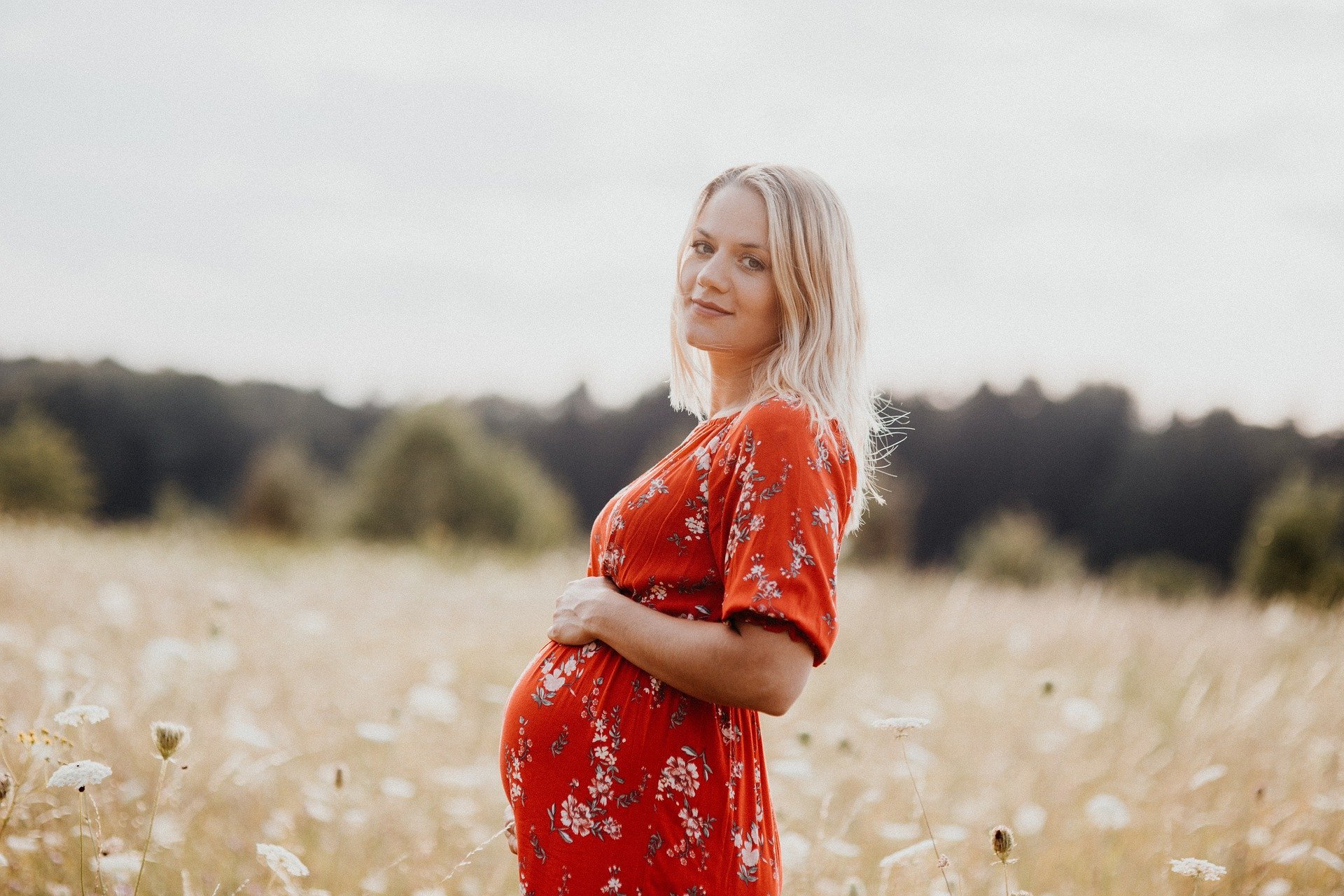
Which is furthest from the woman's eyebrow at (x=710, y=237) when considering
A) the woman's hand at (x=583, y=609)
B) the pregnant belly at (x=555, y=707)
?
the pregnant belly at (x=555, y=707)

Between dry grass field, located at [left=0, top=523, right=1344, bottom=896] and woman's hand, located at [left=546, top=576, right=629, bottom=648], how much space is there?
758mm

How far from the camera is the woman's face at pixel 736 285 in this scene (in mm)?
1563

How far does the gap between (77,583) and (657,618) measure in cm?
577

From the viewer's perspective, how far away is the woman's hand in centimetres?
A: 147

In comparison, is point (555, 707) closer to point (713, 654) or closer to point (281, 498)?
point (713, 654)

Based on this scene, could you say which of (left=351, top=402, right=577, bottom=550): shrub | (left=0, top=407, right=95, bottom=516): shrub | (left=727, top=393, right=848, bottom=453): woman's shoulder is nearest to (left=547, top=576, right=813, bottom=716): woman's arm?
(left=727, top=393, right=848, bottom=453): woman's shoulder

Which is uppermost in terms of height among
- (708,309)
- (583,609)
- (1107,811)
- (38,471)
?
(708,309)

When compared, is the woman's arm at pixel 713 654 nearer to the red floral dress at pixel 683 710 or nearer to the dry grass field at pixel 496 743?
the red floral dress at pixel 683 710

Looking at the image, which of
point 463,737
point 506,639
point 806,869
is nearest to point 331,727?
point 463,737

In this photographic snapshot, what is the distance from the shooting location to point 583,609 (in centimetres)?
150

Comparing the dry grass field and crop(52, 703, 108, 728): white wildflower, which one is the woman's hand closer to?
the dry grass field

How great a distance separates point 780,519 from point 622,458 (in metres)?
36.4

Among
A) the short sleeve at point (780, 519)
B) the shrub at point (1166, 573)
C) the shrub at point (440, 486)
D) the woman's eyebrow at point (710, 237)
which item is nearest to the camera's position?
the short sleeve at point (780, 519)

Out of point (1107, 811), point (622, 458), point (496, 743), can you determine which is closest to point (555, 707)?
point (1107, 811)
